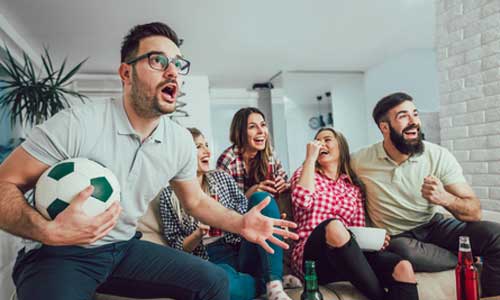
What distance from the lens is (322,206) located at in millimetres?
1708

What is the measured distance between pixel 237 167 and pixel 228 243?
1.75 ft

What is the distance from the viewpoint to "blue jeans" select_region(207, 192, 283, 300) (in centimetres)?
150

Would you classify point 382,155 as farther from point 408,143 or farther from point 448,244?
point 448,244

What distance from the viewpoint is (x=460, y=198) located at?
5.51ft

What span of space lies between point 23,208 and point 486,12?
108 inches

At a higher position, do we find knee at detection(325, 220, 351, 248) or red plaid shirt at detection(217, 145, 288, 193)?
red plaid shirt at detection(217, 145, 288, 193)

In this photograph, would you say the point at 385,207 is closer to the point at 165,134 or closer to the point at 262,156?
the point at 262,156

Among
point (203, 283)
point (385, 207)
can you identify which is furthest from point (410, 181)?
point (203, 283)

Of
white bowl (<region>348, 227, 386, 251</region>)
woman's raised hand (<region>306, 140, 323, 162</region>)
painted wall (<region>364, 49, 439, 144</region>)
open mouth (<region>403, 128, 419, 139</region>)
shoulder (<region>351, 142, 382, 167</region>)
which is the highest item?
painted wall (<region>364, 49, 439, 144</region>)

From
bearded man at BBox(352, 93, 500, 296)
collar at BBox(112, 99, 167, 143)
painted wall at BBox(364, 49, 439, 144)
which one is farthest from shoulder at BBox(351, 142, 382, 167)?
painted wall at BBox(364, 49, 439, 144)

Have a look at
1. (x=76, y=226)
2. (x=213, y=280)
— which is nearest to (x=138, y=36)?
(x=76, y=226)

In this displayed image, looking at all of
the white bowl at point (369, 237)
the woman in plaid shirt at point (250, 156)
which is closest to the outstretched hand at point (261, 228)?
the white bowl at point (369, 237)

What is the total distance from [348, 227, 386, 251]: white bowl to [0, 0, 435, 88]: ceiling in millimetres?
2456

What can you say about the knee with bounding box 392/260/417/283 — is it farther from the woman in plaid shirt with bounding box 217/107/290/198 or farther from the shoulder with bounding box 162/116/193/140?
the shoulder with bounding box 162/116/193/140
